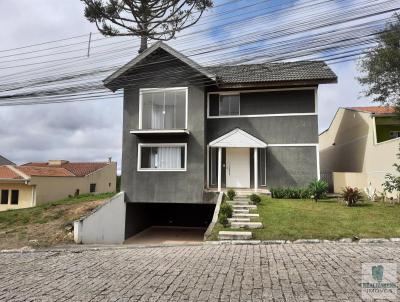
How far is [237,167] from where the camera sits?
18.6m

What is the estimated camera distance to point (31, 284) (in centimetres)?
706

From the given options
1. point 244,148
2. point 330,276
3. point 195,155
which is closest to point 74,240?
point 195,155

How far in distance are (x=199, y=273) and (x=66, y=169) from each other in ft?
96.4

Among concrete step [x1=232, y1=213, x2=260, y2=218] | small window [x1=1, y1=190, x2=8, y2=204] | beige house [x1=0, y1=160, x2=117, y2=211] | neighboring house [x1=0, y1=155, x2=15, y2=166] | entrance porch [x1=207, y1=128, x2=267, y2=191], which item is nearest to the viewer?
concrete step [x1=232, y1=213, x2=260, y2=218]

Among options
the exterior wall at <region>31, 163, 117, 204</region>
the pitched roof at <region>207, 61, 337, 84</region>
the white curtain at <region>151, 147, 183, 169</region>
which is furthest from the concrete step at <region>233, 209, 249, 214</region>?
the exterior wall at <region>31, 163, 117, 204</region>

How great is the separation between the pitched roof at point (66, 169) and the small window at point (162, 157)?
15.2 meters

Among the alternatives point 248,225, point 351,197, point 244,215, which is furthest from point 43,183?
point 351,197

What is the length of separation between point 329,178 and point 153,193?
39.4 ft

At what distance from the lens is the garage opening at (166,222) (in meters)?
18.2

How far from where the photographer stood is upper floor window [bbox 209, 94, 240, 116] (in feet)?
61.7

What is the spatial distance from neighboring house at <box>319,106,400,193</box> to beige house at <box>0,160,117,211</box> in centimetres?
2182

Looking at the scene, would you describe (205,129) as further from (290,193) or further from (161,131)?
(290,193)

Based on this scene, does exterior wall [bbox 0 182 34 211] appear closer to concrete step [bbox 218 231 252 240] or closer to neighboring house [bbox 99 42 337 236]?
neighboring house [bbox 99 42 337 236]

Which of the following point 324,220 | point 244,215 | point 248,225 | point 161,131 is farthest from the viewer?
point 161,131
